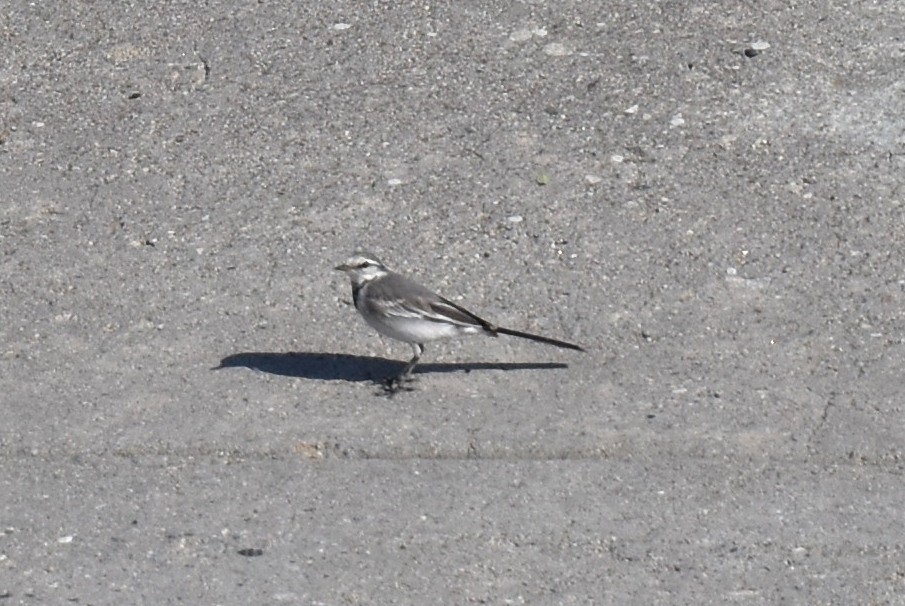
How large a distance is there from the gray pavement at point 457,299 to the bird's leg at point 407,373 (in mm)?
162

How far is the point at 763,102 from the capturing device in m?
9.67

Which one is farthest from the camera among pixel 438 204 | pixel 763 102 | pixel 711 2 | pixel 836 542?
pixel 711 2

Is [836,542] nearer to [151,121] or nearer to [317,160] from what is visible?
[317,160]

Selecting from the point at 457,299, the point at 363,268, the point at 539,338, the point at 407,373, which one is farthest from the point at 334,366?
the point at 539,338

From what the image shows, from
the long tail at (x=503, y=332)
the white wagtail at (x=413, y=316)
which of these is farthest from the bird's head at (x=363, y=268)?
the long tail at (x=503, y=332)

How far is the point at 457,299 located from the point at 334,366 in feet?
2.65

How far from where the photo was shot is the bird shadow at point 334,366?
7.71m

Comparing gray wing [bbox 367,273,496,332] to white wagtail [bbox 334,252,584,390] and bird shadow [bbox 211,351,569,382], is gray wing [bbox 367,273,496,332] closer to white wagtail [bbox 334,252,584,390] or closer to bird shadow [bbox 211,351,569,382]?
white wagtail [bbox 334,252,584,390]

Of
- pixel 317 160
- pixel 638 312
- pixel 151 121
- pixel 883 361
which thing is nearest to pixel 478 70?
pixel 317 160

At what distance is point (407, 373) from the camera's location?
771 cm

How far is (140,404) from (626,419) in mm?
2183

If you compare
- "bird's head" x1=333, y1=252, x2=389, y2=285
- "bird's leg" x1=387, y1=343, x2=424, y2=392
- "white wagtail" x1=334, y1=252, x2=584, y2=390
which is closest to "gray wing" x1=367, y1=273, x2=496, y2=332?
"white wagtail" x1=334, y1=252, x2=584, y2=390

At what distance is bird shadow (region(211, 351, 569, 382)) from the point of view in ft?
25.3

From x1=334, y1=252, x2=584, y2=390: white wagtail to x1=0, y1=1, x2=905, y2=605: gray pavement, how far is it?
20 cm
